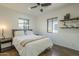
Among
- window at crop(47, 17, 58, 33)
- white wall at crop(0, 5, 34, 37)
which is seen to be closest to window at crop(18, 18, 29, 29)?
white wall at crop(0, 5, 34, 37)

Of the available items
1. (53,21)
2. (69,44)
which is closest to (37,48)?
(69,44)

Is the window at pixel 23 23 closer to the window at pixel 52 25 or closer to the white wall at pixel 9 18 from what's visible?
the white wall at pixel 9 18

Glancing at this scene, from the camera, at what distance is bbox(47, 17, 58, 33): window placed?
4320 mm

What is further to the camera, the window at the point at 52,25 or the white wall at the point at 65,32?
the window at the point at 52,25

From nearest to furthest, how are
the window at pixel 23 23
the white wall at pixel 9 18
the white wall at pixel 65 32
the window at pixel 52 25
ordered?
the white wall at pixel 65 32 → the white wall at pixel 9 18 → the window at pixel 52 25 → the window at pixel 23 23

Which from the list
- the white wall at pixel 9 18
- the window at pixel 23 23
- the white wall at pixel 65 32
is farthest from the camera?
the window at pixel 23 23

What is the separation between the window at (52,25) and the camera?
432 cm

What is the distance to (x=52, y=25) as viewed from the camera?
4.62 m

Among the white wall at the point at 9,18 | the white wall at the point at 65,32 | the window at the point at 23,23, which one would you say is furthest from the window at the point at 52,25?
the white wall at the point at 9,18

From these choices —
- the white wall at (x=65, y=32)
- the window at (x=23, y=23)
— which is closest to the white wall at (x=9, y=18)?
the window at (x=23, y=23)

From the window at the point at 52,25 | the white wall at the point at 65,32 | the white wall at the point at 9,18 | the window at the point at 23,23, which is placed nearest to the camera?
the white wall at the point at 65,32

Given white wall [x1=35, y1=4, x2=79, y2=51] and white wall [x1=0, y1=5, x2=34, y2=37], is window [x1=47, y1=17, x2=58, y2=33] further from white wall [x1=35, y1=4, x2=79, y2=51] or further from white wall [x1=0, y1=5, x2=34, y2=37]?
white wall [x1=0, y1=5, x2=34, y2=37]

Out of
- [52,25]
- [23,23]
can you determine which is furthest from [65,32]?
[23,23]

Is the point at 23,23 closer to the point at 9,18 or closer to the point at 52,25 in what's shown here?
the point at 9,18
